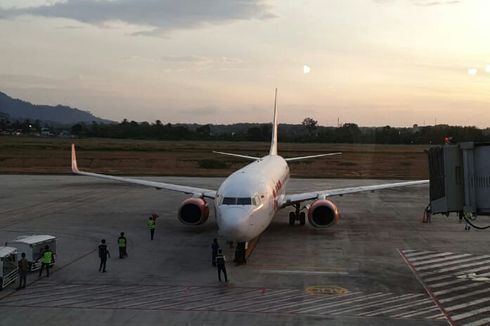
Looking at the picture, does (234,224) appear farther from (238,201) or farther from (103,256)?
(103,256)

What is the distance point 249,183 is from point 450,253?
1106cm

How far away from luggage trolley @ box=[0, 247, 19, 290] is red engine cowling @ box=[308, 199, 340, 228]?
1585 cm

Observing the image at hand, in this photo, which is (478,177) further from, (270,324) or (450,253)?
(450,253)

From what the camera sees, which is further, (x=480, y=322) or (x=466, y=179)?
(x=480, y=322)

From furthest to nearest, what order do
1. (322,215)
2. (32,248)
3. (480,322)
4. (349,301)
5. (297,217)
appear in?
(297,217) → (322,215) → (32,248) → (349,301) → (480,322)

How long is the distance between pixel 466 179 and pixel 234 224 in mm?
9800

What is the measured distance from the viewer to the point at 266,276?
22.3 meters

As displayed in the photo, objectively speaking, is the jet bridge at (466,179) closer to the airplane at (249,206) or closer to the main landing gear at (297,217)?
the airplane at (249,206)

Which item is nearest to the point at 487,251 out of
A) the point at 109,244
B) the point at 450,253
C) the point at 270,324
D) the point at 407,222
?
the point at 450,253

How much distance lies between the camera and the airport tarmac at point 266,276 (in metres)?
17.5

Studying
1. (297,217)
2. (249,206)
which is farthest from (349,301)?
(297,217)

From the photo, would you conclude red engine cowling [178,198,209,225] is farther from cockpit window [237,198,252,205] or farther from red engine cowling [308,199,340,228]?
cockpit window [237,198,252,205]

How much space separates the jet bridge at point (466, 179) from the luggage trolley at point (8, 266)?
16.1 m

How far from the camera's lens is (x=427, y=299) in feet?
64.0
